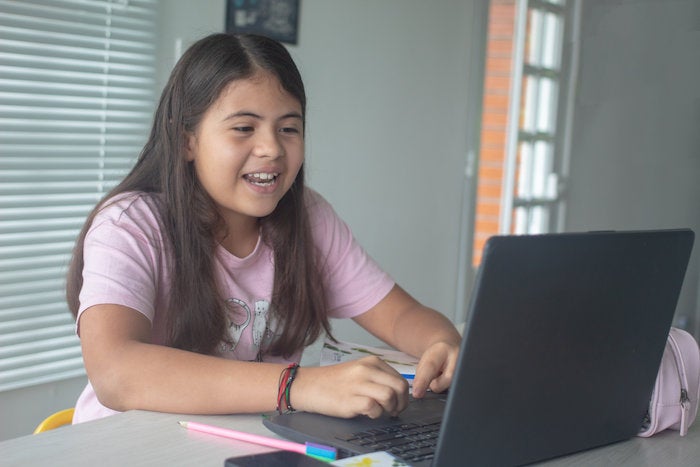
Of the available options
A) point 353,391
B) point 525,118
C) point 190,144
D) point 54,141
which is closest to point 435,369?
point 353,391

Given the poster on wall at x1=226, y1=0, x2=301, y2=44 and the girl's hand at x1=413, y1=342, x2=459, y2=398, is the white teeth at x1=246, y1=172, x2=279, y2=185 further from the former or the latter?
the poster on wall at x1=226, y1=0, x2=301, y2=44

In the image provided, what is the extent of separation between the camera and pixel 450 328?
1.50 meters

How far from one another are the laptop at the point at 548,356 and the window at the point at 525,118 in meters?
2.85

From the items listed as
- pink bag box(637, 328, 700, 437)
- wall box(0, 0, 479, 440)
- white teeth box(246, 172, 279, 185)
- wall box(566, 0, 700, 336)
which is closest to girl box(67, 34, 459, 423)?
white teeth box(246, 172, 279, 185)

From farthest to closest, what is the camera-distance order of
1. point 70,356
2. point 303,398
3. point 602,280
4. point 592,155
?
point 592,155, point 70,356, point 303,398, point 602,280

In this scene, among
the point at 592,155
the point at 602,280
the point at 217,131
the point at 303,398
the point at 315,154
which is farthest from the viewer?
the point at 592,155

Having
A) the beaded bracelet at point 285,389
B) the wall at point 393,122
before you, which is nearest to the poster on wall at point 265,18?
the wall at point 393,122

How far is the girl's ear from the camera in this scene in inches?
58.7

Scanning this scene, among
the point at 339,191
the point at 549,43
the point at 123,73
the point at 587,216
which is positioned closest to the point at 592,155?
the point at 587,216

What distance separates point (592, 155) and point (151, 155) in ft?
8.46

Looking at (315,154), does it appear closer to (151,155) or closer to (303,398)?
(151,155)

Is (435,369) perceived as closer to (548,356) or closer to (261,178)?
(548,356)

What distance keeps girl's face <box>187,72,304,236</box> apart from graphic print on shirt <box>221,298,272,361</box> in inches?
6.0

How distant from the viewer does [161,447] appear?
100 cm
